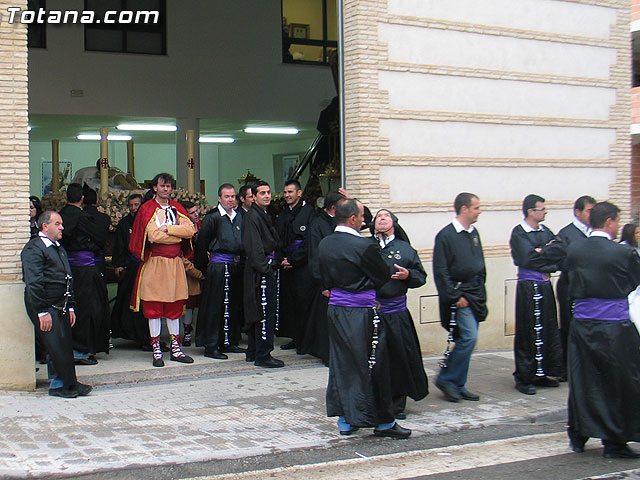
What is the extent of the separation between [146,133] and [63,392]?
1258 centimetres

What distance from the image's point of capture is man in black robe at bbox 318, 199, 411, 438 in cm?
667

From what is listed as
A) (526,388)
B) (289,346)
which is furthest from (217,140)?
(526,388)

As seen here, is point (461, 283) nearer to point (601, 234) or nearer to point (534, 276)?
point (534, 276)

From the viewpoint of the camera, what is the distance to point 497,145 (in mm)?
11305

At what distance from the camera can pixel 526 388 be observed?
8648mm

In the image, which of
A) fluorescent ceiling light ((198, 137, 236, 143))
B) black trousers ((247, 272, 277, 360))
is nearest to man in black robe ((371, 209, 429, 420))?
black trousers ((247, 272, 277, 360))

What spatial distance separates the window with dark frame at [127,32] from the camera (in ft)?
56.0

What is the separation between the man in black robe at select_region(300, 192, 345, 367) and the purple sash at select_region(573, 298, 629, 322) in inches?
126

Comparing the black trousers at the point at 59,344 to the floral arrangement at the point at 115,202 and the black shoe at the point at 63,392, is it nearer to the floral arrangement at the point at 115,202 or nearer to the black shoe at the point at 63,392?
the black shoe at the point at 63,392

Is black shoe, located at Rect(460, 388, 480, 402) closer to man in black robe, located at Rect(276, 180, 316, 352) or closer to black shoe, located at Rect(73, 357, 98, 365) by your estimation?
man in black robe, located at Rect(276, 180, 316, 352)

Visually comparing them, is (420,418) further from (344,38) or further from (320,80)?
(320,80)

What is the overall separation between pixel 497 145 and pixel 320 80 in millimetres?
8923

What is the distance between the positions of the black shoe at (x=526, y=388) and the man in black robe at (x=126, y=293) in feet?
14.6
